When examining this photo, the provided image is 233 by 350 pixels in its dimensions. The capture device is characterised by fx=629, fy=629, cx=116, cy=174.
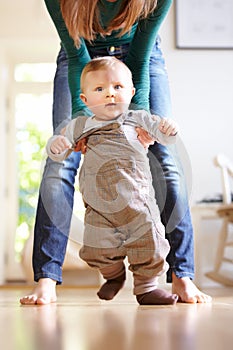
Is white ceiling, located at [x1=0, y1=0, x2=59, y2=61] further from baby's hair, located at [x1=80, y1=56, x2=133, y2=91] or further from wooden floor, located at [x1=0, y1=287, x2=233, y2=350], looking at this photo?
wooden floor, located at [x1=0, y1=287, x2=233, y2=350]

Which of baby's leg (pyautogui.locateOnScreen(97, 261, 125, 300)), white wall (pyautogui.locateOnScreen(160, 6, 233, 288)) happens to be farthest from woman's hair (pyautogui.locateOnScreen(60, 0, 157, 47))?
white wall (pyautogui.locateOnScreen(160, 6, 233, 288))

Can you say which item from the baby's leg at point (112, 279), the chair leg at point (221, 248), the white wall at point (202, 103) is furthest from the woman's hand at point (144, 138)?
the white wall at point (202, 103)

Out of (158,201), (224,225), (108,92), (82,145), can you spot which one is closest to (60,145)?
(82,145)

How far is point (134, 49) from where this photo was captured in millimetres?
1531

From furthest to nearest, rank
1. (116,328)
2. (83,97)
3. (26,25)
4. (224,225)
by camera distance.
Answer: (26,25), (224,225), (83,97), (116,328)

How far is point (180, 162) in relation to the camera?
1587 millimetres

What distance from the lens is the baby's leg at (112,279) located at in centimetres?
146

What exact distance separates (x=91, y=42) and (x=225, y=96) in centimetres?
265

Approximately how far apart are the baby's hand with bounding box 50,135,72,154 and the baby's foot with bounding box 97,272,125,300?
1.09ft

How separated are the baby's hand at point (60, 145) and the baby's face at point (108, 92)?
94mm

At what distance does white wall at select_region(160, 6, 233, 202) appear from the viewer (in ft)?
13.3

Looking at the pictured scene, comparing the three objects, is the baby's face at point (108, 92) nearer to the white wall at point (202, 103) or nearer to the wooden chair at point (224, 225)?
the wooden chair at point (224, 225)

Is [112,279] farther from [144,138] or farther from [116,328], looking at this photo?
[116,328]

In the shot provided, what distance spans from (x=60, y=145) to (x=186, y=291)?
0.47 metres
